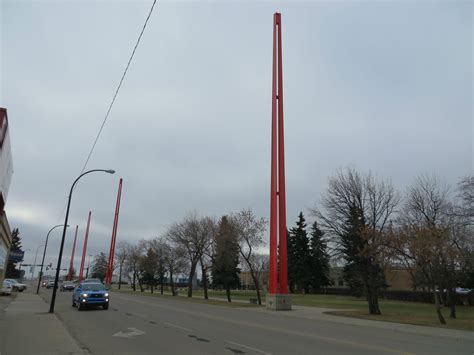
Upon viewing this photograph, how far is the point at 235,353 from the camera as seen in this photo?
9.98 metres

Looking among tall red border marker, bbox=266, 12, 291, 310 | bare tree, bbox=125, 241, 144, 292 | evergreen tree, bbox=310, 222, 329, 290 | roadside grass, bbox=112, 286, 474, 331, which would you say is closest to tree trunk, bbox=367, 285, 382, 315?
roadside grass, bbox=112, 286, 474, 331

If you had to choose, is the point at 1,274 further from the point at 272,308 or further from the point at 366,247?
the point at 366,247

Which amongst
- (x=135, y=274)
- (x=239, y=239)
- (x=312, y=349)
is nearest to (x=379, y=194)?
(x=239, y=239)

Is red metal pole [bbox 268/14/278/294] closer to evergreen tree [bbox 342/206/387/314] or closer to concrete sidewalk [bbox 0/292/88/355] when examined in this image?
evergreen tree [bbox 342/206/387/314]

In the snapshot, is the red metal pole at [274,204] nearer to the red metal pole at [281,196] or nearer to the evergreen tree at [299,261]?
the red metal pole at [281,196]

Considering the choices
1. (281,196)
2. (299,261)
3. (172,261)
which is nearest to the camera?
(281,196)

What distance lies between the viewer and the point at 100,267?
118938 millimetres

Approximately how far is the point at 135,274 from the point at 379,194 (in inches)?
2423

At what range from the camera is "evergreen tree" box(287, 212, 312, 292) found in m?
68.4

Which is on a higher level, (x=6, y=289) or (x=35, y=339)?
(x=6, y=289)

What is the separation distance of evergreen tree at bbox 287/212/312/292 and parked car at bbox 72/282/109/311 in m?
47.2

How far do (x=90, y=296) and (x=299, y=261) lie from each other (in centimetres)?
4869

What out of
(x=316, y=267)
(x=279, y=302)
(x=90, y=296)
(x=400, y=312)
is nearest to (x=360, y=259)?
(x=279, y=302)

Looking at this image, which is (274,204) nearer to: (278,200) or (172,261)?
(278,200)
